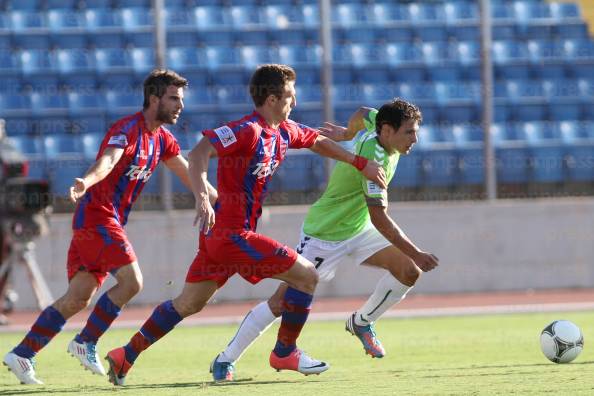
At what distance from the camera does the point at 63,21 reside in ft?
51.2

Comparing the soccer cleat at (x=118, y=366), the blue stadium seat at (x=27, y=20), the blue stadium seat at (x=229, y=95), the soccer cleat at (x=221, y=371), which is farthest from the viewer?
the blue stadium seat at (x=27, y=20)

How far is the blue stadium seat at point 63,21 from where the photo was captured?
51.0ft

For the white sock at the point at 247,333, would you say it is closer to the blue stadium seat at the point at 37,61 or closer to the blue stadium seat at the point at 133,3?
the blue stadium seat at the point at 37,61

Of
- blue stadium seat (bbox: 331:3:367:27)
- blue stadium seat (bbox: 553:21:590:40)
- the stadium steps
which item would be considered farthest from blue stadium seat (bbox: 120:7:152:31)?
the stadium steps

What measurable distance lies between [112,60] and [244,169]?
9237mm

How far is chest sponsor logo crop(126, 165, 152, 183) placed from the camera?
6.97m

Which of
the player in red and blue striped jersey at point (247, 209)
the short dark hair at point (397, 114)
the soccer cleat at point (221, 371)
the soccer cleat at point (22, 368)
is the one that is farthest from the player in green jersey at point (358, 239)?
the soccer cleat at point (22, 368)

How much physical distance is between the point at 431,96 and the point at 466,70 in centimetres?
74

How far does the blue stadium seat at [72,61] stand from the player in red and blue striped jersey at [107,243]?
28.2 ft

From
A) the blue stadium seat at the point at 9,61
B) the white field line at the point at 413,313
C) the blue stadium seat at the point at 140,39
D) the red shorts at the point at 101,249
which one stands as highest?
the blue stadium seat at the point at 140,39

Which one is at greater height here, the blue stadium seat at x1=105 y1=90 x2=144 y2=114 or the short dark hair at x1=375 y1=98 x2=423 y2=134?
the short dark hair at x1=375 y1=98 x2=423 y2=134

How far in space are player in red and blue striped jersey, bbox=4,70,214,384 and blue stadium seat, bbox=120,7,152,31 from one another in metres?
8.48

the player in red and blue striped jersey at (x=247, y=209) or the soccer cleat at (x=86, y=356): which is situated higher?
the player in red and blue striped jersey at (x=247, y=209)

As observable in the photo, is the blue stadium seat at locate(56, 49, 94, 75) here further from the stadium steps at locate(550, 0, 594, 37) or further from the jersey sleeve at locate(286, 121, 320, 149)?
the jersey sleeve at locate(286, 121, 320, 149)
